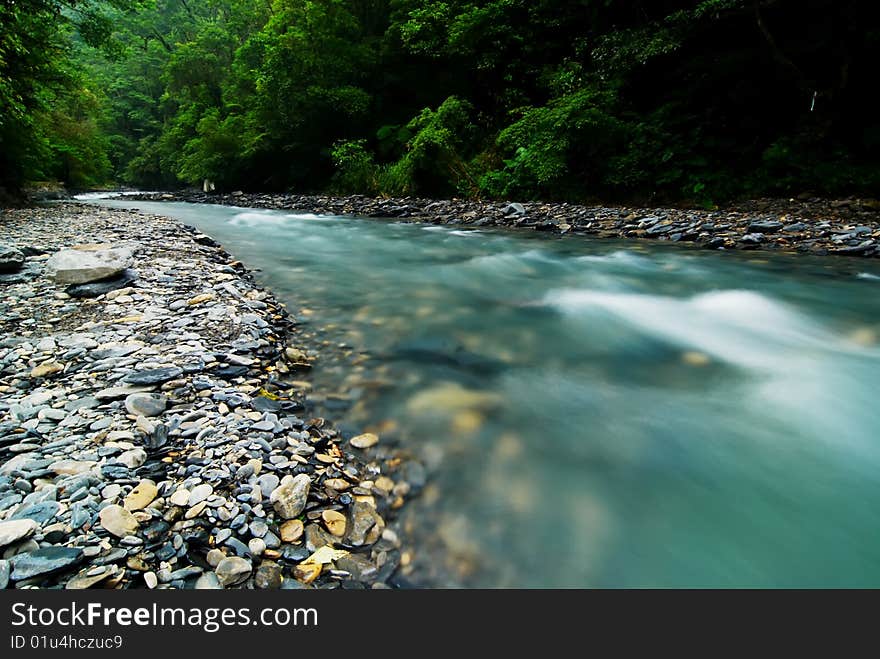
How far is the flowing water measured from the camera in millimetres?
1653

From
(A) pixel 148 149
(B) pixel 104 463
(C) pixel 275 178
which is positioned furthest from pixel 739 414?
(A) pixel 148 149

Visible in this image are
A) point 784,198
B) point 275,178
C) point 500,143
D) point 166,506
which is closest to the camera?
point 166,506

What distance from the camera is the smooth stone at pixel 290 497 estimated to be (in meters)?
1.61

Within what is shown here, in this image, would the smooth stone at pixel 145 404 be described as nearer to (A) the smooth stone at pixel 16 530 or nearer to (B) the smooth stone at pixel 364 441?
(A) the smooth stone at pixel 16 530

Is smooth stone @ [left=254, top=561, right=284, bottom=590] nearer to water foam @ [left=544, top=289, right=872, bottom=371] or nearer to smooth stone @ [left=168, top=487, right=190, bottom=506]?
smooth stone @ [left=168, top=487, right=190, bottom=506]

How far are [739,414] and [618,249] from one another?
516 centimetres

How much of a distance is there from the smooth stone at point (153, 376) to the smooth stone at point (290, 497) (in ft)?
3.73

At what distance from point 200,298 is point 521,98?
45.4 ft

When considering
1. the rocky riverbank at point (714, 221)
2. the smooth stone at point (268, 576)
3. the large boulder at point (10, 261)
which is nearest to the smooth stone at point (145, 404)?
the smooth stone at point (268, 576)

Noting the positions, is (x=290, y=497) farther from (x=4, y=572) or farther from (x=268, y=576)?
(x=4, y=572)

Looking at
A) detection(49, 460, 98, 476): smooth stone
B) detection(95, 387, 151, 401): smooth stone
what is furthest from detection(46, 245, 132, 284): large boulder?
detection(49, 460, 98, 476): smooth stone

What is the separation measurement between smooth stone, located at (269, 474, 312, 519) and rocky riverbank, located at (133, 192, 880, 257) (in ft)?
24.1
